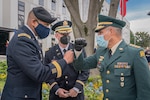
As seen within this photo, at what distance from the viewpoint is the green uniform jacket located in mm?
2498

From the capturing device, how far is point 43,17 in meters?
2.62

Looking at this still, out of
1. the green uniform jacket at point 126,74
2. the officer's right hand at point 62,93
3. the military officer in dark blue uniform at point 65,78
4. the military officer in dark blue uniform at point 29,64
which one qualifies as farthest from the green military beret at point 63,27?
the green uniform jacket at point 126,74

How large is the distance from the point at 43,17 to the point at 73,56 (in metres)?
0.50

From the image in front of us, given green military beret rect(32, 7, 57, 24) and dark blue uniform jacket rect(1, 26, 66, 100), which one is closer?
dark blue uniform jacket rect(1, 26, 66, 100)

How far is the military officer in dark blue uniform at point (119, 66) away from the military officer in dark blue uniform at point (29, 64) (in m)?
0.37

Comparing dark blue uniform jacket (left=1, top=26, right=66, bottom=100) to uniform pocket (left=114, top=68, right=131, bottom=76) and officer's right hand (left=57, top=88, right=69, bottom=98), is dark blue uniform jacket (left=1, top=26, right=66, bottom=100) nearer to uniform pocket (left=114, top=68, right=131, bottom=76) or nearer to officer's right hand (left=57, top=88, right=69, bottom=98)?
uniform pocket (left=114, top=68, right=131, bottom=76)

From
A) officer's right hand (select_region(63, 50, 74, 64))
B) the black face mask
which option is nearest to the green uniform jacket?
officer's right hand (select_region(63, 50, 74, 64))

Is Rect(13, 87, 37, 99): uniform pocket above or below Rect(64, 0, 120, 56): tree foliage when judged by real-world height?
below

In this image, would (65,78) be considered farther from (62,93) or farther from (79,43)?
(79,43)

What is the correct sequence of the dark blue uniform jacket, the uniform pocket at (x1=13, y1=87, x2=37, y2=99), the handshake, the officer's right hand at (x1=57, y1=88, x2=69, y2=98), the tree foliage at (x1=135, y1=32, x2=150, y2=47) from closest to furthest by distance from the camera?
the dark blue uniform jacket
the uniform pocket at (x1=13, y1=87, x2=37, y2=99)
the handshake
the officer's right hand at (x1=57, y1=88, x2=69, y2=98)
the tree foliage at (x1=135, y1=32, x2=150, y2=47)

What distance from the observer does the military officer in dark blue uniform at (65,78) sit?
3.56 meters

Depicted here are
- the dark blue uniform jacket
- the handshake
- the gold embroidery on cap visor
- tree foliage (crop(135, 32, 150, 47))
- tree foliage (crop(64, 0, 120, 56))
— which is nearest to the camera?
the dark blue uniform jacket

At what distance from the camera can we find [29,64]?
2.42 meters

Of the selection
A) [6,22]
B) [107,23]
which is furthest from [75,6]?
[6,22]
